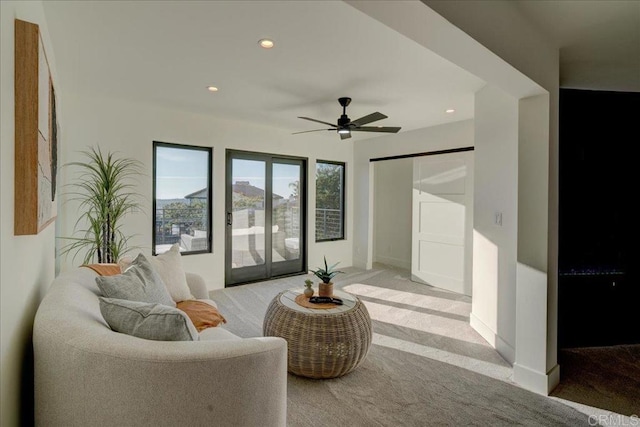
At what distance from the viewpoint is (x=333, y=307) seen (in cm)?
253

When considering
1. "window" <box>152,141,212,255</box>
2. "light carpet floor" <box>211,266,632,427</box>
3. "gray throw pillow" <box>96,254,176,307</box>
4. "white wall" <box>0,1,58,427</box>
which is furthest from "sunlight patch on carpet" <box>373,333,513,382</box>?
"window" <box>152,141,212,255</box>

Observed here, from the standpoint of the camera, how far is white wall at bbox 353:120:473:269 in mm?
4773

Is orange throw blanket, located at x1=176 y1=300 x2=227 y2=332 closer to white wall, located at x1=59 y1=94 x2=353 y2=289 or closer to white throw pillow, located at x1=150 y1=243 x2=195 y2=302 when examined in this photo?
white throw pillow, located at x1=150 y1=243 x2=195 y2=302

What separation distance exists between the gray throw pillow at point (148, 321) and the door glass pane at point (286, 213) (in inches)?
160

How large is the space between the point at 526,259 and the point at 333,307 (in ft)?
4.80

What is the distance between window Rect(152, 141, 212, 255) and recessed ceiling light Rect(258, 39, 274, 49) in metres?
2.54

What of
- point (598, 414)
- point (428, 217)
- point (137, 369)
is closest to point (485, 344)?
point (598, 414)

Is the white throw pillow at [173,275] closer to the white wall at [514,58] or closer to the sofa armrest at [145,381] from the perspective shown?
the sofa armrest at [145,381]

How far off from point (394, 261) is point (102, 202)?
5.18 metres

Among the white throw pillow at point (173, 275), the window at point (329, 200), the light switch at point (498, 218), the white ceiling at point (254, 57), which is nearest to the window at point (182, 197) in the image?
the white ceiling at point (254, 57)

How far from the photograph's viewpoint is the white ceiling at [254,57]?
2061mm

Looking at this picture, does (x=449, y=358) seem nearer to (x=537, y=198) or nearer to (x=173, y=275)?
(x=537, y=198)

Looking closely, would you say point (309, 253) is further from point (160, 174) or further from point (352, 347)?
point (352, 347)

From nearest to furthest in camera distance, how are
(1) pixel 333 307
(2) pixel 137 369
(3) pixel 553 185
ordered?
(2) pixel 137 369
(3) pixel 553 185
(1) pixel 333 307
